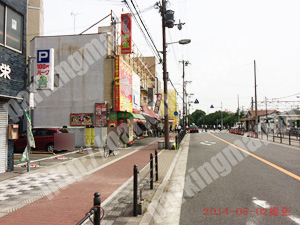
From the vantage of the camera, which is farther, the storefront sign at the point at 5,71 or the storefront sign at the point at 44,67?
the storefront sign at the point at 44,67

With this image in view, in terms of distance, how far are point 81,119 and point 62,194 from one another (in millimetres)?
13176

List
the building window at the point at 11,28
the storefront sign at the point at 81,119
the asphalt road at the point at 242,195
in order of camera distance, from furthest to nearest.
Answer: the storefront sign at the point at 81,119
the building window at the point at 11,28
the asphalt road at the point at 242,195

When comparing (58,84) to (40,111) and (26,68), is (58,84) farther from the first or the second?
(26,68)

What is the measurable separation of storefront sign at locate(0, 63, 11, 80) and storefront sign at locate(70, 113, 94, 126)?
33.1ft

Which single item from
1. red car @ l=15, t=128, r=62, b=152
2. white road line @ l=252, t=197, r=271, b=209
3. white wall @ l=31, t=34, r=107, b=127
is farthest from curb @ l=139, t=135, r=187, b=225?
white wall @ l=31, t=34, r=107, b=127

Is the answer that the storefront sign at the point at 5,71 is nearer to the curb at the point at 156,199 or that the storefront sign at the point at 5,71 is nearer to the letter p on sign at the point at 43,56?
the letter p on sign at the point at 43,56

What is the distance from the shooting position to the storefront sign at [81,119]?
18.8 m

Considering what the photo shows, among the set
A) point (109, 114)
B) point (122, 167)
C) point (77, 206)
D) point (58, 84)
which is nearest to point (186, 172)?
point (122, 167)

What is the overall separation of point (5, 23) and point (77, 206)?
25.9 feet

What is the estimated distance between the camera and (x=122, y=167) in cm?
1030

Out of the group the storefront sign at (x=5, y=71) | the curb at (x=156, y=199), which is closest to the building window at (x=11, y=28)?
the storefront sign at (x=5, y=71)

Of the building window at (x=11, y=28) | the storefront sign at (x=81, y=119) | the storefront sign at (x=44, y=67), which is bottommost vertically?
the storefront sign at (x=81, y=119)

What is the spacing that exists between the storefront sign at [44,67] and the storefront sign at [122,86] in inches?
309

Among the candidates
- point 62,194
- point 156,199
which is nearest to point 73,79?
point 62,194
